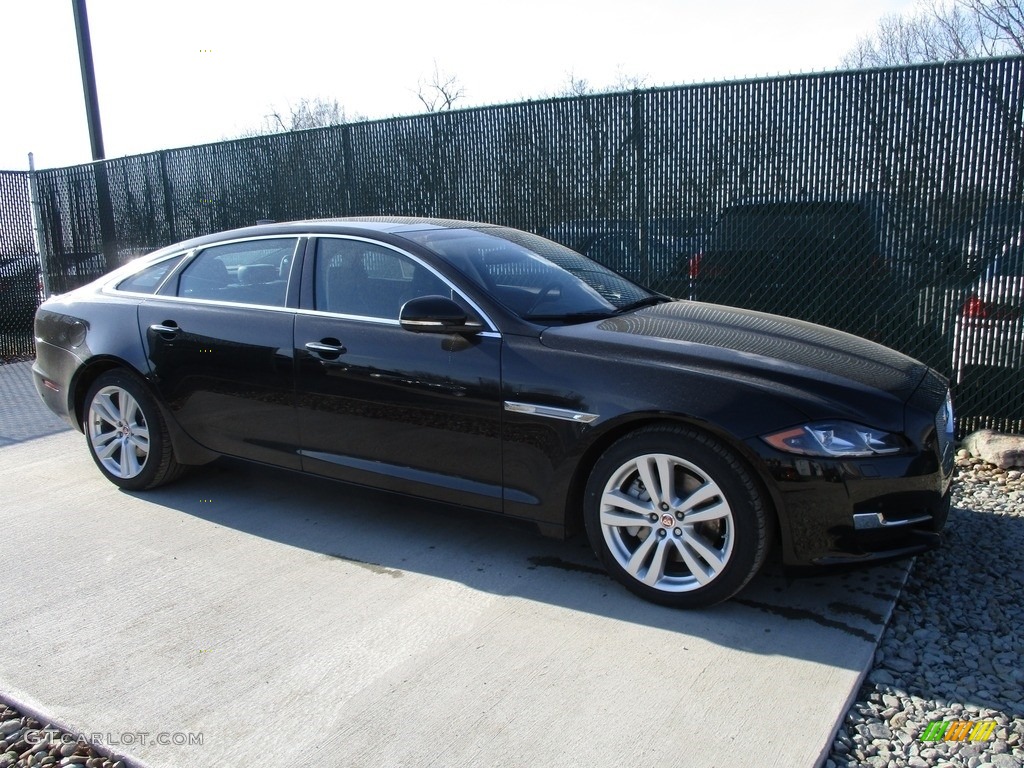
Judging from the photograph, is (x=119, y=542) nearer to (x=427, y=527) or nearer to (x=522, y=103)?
(x=427, y=527)

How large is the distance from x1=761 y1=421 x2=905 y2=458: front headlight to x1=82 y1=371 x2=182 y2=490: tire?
135 inches

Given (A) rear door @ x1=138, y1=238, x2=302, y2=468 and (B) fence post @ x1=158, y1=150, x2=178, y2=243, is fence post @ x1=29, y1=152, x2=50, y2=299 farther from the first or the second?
(A) rear door @ x1=138, y1=238, x2=302, y2=468

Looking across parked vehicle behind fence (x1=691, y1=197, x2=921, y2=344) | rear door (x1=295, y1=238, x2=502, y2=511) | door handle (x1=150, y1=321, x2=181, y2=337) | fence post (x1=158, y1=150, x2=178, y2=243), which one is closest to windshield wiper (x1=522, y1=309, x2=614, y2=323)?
rear door (x1=295, y1=238, x2=502, y2=511)

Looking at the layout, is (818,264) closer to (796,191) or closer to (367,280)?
(796,191)

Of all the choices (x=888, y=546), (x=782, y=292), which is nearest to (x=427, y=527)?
(x=888, y=546)

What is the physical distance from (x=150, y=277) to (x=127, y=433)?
0.94 metres

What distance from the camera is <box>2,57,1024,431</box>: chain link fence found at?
5570 mm

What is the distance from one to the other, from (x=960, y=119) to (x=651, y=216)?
7.44 ft

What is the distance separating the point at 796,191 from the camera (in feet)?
20.3

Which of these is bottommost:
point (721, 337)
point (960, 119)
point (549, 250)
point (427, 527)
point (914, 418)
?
point (427, 527)

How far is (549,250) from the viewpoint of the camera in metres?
4.69

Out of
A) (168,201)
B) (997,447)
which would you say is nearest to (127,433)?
(997,447)

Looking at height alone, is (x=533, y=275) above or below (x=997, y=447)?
above

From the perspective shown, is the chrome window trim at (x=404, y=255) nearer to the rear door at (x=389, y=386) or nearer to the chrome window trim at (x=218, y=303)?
the rear door at (x=389, y=386)
